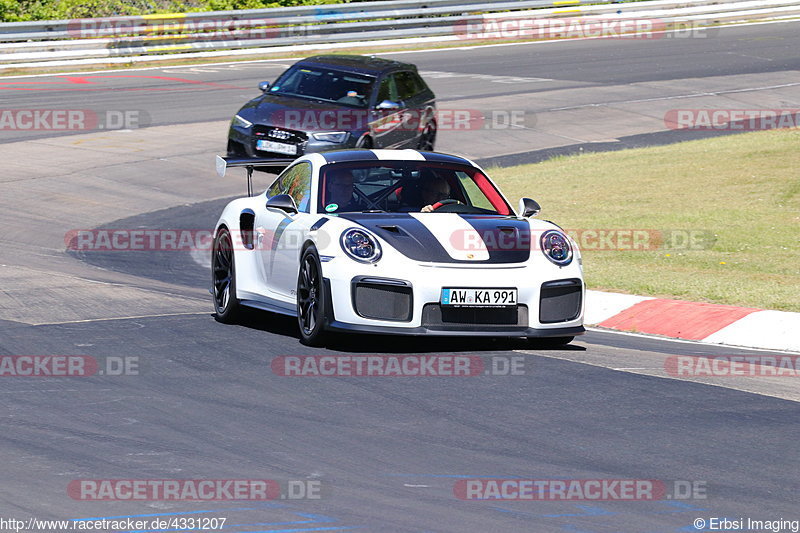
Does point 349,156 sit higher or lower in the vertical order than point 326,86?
higher

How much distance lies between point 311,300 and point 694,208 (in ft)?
28.9

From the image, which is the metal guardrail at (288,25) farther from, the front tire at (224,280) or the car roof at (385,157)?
the car roof at (385,157)

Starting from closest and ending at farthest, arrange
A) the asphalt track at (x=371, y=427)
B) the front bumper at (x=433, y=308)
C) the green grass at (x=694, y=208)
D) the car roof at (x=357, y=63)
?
the asphalt track at (x=371, y=427) → the front bumper at (x=433, y=308) → the green grass at (x=694, y=208) → the car roof at (x=357, y=63)

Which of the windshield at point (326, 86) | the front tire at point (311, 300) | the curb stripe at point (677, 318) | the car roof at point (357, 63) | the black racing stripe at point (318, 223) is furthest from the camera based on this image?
the car roof at point (357, 63)

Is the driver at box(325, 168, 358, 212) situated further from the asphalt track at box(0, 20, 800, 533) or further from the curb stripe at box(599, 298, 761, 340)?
the curb stripe at box(599, 298, 761, 340)

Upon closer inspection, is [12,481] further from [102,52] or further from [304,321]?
[102,52]

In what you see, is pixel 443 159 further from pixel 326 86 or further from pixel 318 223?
pixel 326 86

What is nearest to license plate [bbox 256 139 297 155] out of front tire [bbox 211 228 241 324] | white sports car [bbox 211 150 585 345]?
front tire [bbox 211 228 241 324]

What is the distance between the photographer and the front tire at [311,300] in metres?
9.27

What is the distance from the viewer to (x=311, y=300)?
9477 millimetres

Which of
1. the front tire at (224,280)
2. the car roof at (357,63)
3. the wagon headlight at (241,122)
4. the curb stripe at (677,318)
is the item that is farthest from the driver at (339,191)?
the car roof at (357,63)

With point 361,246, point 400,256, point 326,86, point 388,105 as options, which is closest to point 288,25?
point 326,86

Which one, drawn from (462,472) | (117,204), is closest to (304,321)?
(462,472)

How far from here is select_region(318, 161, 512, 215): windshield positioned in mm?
10164
